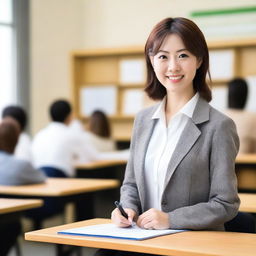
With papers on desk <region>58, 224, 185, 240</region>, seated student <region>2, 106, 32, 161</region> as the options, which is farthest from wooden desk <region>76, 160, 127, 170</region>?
papers on desk <region>58, 224, 185, 240</region>

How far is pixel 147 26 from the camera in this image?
8883 millimetres

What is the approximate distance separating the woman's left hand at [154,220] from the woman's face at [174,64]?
478 mm

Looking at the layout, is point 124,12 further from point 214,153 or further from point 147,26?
point 214,153

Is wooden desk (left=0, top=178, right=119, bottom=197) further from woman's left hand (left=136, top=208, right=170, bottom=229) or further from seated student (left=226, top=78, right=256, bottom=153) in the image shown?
woman's left hand (left=136, top=208, right=170, bottom=229)

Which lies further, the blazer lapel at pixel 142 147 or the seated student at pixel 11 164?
the seated student at pixel 11 164

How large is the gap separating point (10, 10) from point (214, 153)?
6318mm

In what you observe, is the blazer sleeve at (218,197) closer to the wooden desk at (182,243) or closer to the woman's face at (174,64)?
the wooden desk at (182,243)

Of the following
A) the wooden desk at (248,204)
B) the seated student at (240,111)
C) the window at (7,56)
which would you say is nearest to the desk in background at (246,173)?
the seated student at (240,111)

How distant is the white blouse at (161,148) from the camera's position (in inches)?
95.6

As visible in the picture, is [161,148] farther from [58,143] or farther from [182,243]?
[58,143]

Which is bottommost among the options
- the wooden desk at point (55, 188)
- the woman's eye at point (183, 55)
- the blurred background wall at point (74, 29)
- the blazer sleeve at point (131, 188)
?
the wooden desk at point (55, 188)

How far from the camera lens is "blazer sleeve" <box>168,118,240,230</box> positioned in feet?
7.42

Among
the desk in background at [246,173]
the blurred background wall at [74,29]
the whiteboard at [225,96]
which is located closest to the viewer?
the desk in background at [246,173]

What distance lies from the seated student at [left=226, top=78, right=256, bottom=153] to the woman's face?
10.6ft
